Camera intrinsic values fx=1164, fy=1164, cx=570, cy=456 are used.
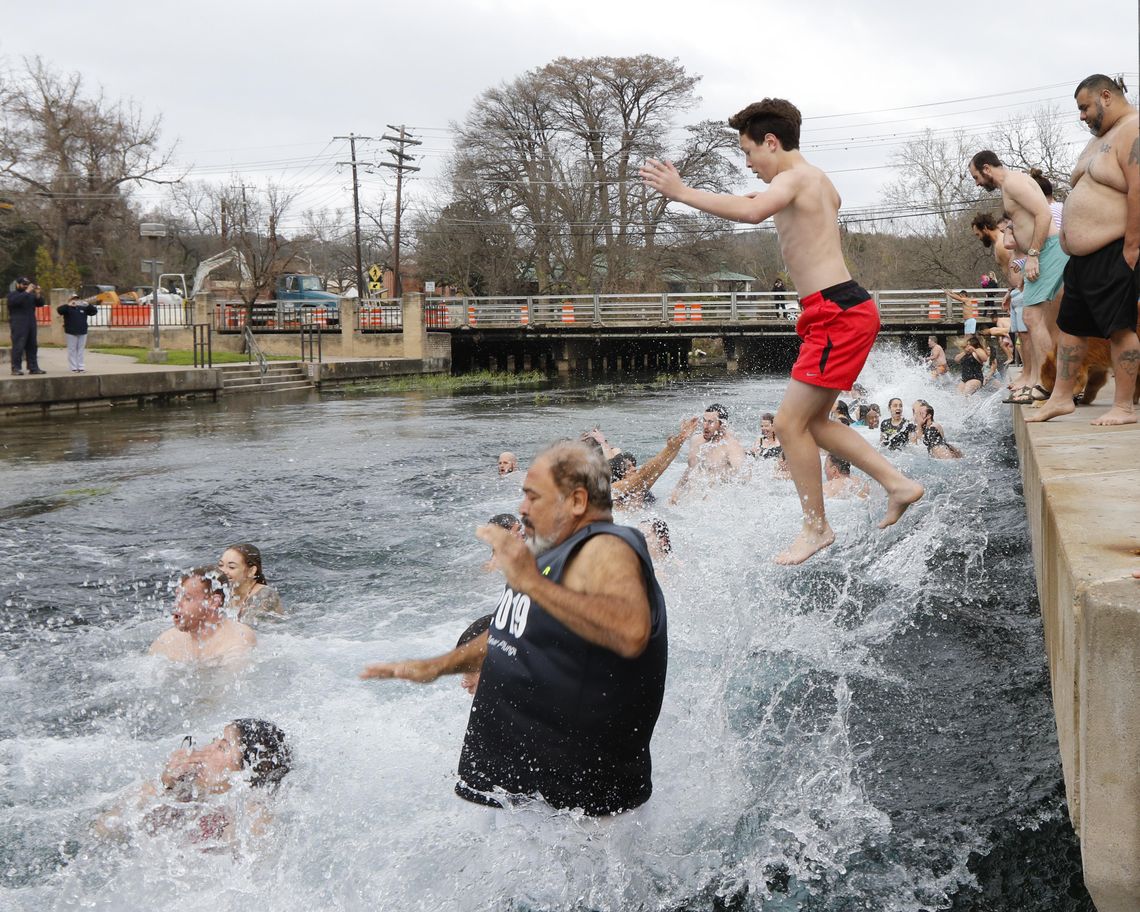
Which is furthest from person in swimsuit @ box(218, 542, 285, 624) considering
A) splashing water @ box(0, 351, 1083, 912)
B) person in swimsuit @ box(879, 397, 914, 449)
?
person in swimsuit @ box(879, 397, 914, 449)

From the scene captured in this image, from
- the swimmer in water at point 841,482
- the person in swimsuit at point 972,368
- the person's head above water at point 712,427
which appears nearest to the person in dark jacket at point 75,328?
the person's head above water at point 712,427

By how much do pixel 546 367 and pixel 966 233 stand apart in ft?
71.2

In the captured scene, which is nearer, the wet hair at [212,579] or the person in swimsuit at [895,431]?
the wet hair at [212,579]

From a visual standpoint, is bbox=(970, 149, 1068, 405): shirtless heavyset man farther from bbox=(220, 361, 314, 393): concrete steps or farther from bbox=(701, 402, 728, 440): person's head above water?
bbox=(220, 361, 314, 393): concrete steps

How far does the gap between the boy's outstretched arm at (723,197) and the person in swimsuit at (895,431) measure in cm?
930

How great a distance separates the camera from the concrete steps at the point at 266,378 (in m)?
28.7

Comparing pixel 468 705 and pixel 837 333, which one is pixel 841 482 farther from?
pixel 837 333

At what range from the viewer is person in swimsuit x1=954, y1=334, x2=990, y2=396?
20.8m

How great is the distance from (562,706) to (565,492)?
0.66 m

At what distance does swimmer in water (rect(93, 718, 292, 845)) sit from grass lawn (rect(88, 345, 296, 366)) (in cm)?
2800

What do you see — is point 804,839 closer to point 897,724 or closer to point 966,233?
point 897,724

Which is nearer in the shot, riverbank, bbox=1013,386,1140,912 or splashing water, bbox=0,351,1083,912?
riverbank, bbox=1013,386,1140,912

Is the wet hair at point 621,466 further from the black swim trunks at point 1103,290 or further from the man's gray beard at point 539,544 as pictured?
the man's gray beard at point 539,544

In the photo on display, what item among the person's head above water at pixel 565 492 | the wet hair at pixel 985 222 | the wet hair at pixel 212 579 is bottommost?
the wet hair at pixel 212 579
